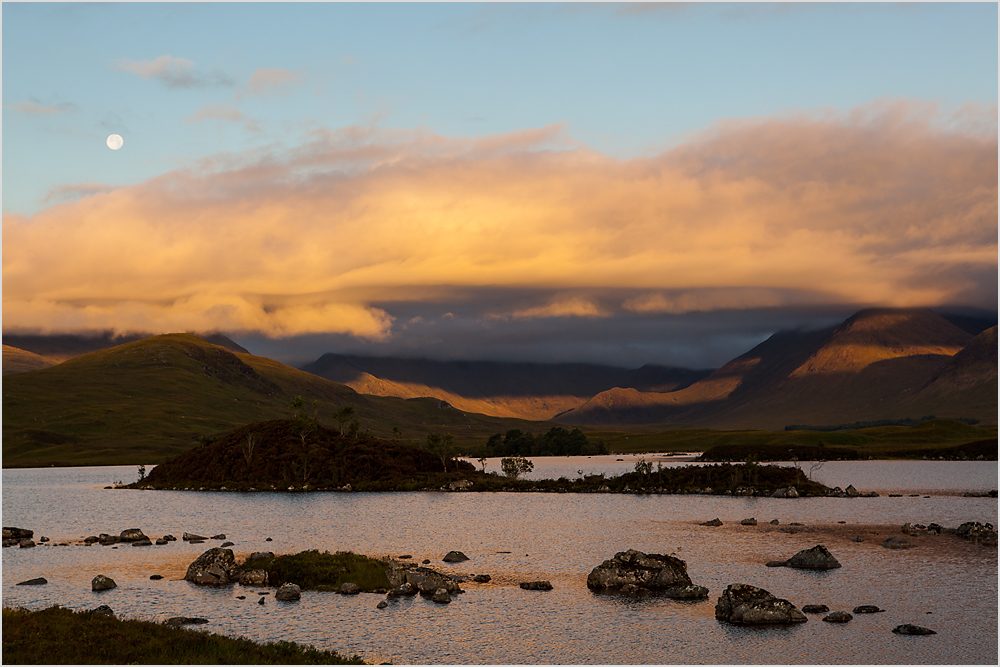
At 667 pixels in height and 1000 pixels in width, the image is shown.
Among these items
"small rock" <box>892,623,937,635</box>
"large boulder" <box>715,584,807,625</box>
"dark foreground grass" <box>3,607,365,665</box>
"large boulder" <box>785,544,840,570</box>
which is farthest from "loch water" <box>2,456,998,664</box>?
"dark foreground grass" <box>3,607,365,665</box>

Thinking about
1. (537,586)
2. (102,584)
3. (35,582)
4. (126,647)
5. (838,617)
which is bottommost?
(35,582)

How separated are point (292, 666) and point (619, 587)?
3563 centimetres

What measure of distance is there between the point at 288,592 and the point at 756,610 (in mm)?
36912

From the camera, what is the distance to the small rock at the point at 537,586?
232 ft

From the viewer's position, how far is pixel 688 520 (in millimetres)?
126500

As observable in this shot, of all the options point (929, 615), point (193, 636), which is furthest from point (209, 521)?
point (929, 615)

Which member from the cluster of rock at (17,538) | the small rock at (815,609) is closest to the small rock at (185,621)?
the small rock at (815,609)

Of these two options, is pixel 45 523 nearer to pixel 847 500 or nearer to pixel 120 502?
pixel 120 502

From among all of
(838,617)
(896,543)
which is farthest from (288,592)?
(896,543)

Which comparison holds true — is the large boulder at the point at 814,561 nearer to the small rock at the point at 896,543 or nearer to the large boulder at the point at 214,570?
the small rock at the point at 896,543

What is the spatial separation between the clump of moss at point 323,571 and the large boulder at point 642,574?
1897 centimetres

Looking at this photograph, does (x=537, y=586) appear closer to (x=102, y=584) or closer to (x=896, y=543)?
(x=102, y=584)

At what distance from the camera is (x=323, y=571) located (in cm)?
7500

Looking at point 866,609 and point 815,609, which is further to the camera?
point 815,609
